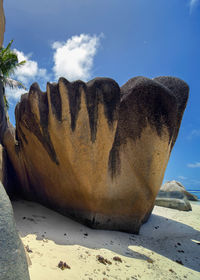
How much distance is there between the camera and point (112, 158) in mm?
4188

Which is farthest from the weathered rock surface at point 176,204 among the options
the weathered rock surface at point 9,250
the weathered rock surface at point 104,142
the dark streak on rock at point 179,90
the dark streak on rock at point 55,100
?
the weathered rock surface at point 9,250

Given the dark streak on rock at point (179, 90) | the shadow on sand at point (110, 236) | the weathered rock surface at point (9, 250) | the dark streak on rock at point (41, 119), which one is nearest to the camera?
the weathered rock surface at point (9, 250)

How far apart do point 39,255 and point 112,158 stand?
7.88ft

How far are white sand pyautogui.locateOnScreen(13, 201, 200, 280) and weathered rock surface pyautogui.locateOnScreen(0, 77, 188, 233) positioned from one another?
46 cm

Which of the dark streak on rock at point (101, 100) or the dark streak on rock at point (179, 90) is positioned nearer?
the dark streak on rock at point (101, 100)

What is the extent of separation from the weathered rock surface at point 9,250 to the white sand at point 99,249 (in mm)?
823

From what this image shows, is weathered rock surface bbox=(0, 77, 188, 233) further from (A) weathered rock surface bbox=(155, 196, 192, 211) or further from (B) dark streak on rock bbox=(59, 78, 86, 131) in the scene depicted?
(A) weathered rock surface bbox=(155, 196, 192, 211)

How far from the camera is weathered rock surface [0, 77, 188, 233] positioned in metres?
3.85

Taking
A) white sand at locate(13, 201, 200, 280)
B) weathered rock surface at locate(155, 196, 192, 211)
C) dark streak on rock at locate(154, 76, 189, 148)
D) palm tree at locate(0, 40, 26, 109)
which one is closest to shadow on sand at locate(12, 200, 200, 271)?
white sand at locate(13, 201, 200, 280)

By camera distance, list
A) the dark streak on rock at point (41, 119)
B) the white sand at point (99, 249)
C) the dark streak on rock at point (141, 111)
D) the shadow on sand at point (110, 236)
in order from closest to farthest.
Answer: the white sand at point (99, 249) < the shadow on sand at point (110, 236) < the dark streak on rock at point (141, 111) < the dark streak on rock at point (41, 119)

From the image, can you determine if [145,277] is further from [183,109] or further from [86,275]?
[183,109]

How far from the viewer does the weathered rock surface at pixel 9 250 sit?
110cm

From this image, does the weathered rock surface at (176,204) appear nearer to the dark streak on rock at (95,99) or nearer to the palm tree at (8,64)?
the dark streak on rock at (95,99)

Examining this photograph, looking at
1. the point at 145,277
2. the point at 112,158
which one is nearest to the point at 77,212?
the point at 112,158
